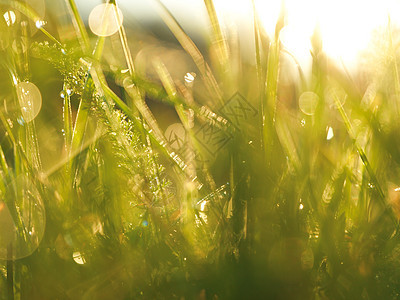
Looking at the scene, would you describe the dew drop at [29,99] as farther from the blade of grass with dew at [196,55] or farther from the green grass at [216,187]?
the blade of grass with dew at [196,55]

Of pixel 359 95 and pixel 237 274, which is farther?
pixel 359 95

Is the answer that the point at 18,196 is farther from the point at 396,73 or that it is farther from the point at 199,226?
the point at 396,73

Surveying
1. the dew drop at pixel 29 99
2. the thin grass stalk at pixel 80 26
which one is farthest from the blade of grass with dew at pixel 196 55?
the dew drop at pixel 29 99

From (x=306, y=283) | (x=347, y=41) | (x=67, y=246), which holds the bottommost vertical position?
(x=306, y=283)

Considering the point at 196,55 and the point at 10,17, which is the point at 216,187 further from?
the point at 10,17

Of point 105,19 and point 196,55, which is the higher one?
point 105,19

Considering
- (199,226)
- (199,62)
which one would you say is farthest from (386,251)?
(199,62)

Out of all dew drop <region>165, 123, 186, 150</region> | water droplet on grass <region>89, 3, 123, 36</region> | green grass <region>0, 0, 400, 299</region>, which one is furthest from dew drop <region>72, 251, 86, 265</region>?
water droplet on grass <region>89, 3, 123, 36</region>

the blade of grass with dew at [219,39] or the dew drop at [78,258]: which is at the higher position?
the blade of grass with dew at [219,39]

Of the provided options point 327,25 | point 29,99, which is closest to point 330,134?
point 327,25
